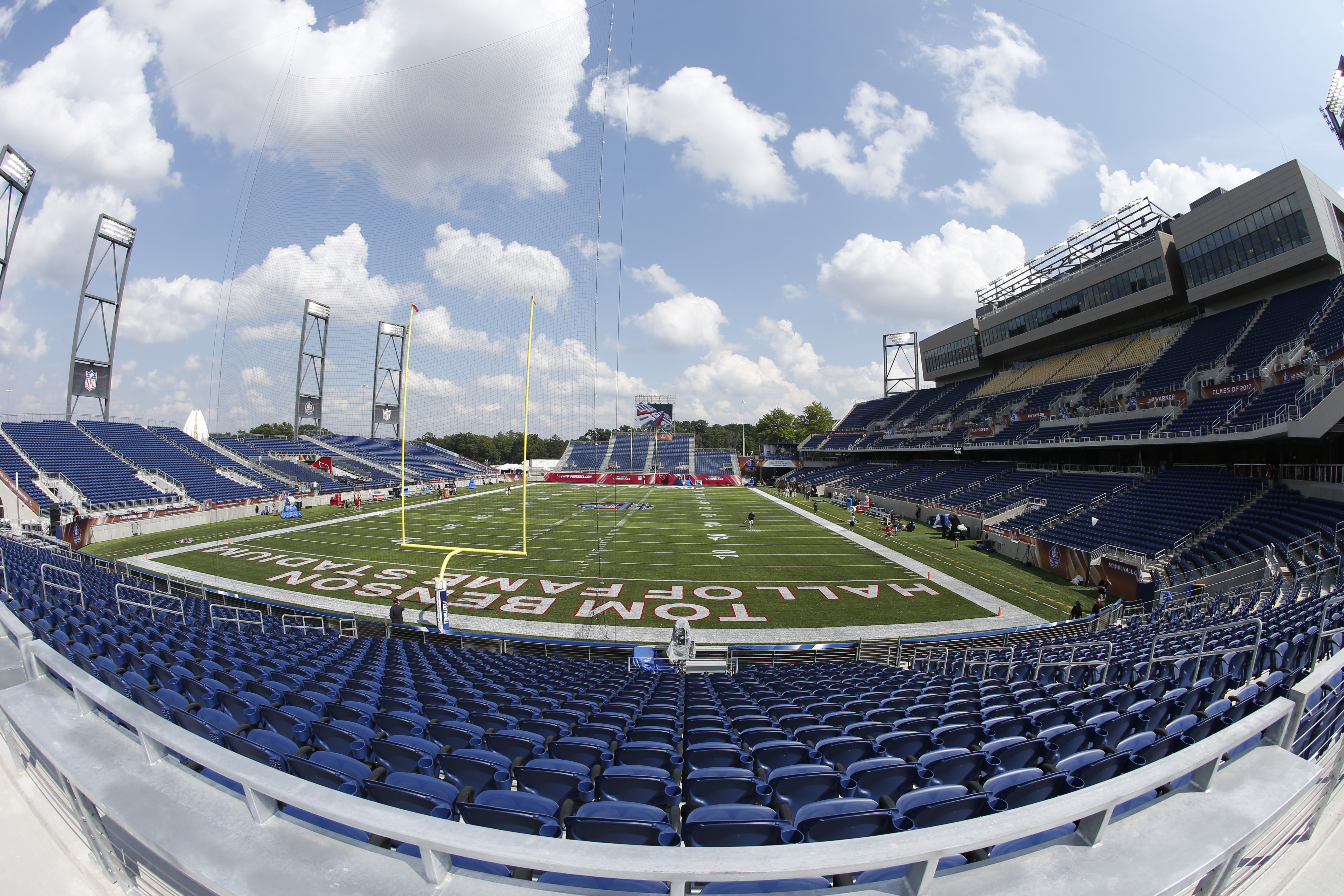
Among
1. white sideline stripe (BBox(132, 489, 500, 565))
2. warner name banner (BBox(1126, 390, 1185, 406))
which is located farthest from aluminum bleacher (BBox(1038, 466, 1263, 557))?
white sideline stripe (BBox(132, 489, 500, 565))

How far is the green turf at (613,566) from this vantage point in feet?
50.4

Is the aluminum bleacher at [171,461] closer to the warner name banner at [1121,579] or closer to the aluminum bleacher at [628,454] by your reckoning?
the aluminum bleacher at [628,454]

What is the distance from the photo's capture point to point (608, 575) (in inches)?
741

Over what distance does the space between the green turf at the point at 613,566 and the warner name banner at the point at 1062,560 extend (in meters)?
1.03

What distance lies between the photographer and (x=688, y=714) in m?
5.43

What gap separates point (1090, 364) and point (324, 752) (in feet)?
139

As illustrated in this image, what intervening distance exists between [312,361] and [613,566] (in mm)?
20632

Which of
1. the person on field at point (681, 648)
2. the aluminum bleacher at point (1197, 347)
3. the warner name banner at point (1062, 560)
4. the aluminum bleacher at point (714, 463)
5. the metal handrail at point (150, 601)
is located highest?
the aluminum bleacher at point (1197, 347)

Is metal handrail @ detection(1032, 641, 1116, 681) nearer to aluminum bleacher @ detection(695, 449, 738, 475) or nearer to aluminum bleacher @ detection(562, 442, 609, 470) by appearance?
aluminum bleacher @ detection(562, 442, 609, 470)

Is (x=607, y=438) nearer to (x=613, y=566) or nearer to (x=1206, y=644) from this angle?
(x=613, y=566)

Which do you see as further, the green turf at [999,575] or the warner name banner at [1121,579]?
the green turf at [999,575]

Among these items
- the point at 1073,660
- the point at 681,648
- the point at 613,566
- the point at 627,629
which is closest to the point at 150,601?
the point at 627,629

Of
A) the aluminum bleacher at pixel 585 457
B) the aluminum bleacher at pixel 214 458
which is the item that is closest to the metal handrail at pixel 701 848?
the aluminum bleacher at pixel 214 458

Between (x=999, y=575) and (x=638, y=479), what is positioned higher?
(x=638, y=479)
